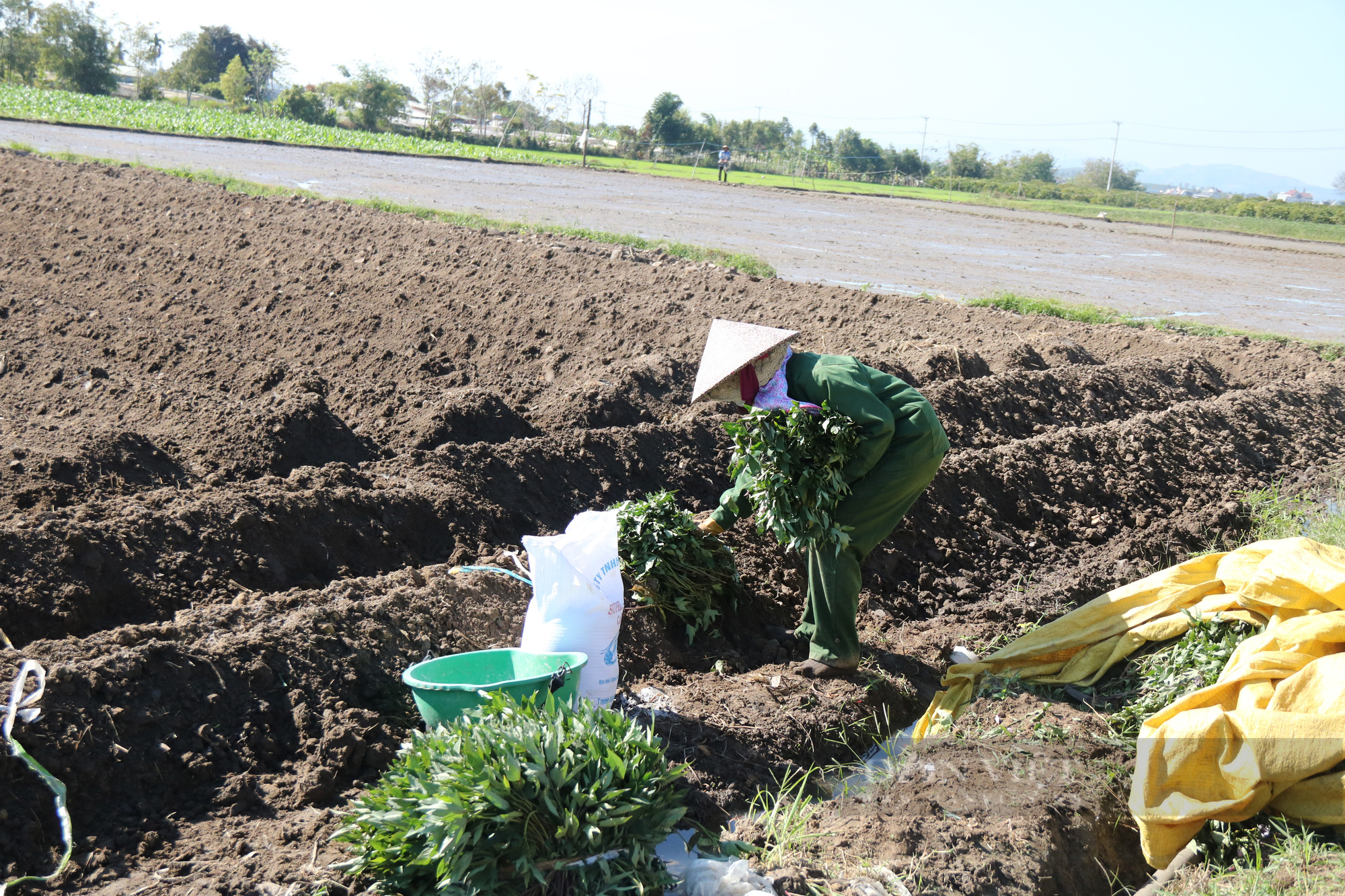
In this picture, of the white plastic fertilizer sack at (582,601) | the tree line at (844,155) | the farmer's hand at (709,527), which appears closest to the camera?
the white plastic fertilizer sack at (582,601)

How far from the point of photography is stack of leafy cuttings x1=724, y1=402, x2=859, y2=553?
4023 mm

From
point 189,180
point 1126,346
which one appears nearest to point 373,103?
point 189,180

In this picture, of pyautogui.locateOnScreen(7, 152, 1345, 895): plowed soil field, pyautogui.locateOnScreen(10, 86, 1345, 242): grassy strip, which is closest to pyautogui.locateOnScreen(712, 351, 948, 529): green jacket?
pyautogui.locateOnScreen(7, 152, 1345, 895): plowed soil field

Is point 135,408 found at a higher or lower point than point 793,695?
higher

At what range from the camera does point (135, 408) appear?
23.4ft

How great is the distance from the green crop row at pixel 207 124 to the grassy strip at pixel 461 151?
0.14 feet

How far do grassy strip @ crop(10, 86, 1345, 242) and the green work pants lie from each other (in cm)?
3063

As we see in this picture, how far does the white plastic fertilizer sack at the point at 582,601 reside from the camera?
3.54 meters

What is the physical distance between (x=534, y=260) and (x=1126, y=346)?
6.68 metres

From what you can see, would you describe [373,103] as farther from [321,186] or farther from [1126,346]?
[1126,346]

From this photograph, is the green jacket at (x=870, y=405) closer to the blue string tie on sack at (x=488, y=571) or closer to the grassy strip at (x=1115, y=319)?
the blue string tie on sack at (x=488, y=571)

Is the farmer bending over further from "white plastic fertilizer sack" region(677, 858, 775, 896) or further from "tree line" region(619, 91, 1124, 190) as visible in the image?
"tree line" region(619, 91, 1124, 190)

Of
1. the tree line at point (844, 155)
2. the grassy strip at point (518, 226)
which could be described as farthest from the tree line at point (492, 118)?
the grassy strip at point (518, 226)

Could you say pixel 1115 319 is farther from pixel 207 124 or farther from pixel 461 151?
pixel 207 124
